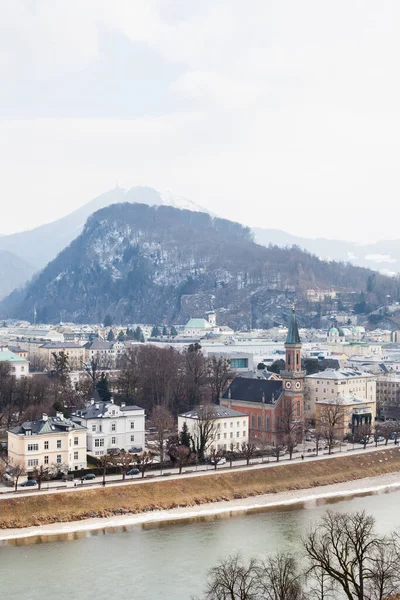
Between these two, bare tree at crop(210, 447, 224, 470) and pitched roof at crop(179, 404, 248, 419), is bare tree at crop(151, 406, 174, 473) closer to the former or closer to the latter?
pitched roof at crop(179, 404, 248, 419)

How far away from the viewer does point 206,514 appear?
37.5 metres

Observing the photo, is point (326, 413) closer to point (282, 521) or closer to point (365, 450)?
point (365, 450)

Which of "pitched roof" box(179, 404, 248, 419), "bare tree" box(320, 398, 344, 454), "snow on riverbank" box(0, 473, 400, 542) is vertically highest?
"pitched roof" box(179, 404, 248, 419)

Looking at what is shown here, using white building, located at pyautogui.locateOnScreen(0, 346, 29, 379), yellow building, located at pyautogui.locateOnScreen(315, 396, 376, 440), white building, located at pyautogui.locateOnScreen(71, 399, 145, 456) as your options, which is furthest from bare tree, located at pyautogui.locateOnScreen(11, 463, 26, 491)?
white building, located at pyautogui.locateOnScreen(0, 346, 29, 379)

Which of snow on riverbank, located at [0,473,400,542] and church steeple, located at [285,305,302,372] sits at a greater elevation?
church steeple, located at [285,305,302,372]

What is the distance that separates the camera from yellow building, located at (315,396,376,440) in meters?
54.1

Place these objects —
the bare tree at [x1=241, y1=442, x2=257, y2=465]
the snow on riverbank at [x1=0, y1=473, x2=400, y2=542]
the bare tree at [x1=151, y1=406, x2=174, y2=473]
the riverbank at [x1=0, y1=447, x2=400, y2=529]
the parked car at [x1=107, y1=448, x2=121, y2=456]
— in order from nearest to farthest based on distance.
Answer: the snow on riverbank at [x1=0, y1=473, x2=400, y2=542] → the riverbank at [x1=0, y1=447, x2=400, y2=529] → the bare tree at [x1=151, y1=406, x2=174, y2=473] → the bare tree at [x1=241, y1=442, x2=257, y2=465] → the parked car at [x1=107, y1=448, x2=121, y2=456]

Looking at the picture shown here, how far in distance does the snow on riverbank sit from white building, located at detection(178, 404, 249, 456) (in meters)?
6.19

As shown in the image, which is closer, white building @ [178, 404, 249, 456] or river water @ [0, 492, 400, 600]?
river water @ [0, 492, 400, 600]

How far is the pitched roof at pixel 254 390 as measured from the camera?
54.2 metres

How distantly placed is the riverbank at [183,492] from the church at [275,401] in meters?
6.20

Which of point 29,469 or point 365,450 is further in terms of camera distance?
point 365,450

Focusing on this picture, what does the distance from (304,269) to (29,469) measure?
13867 cm

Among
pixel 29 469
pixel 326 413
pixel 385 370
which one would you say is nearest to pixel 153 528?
pixel 29 469
